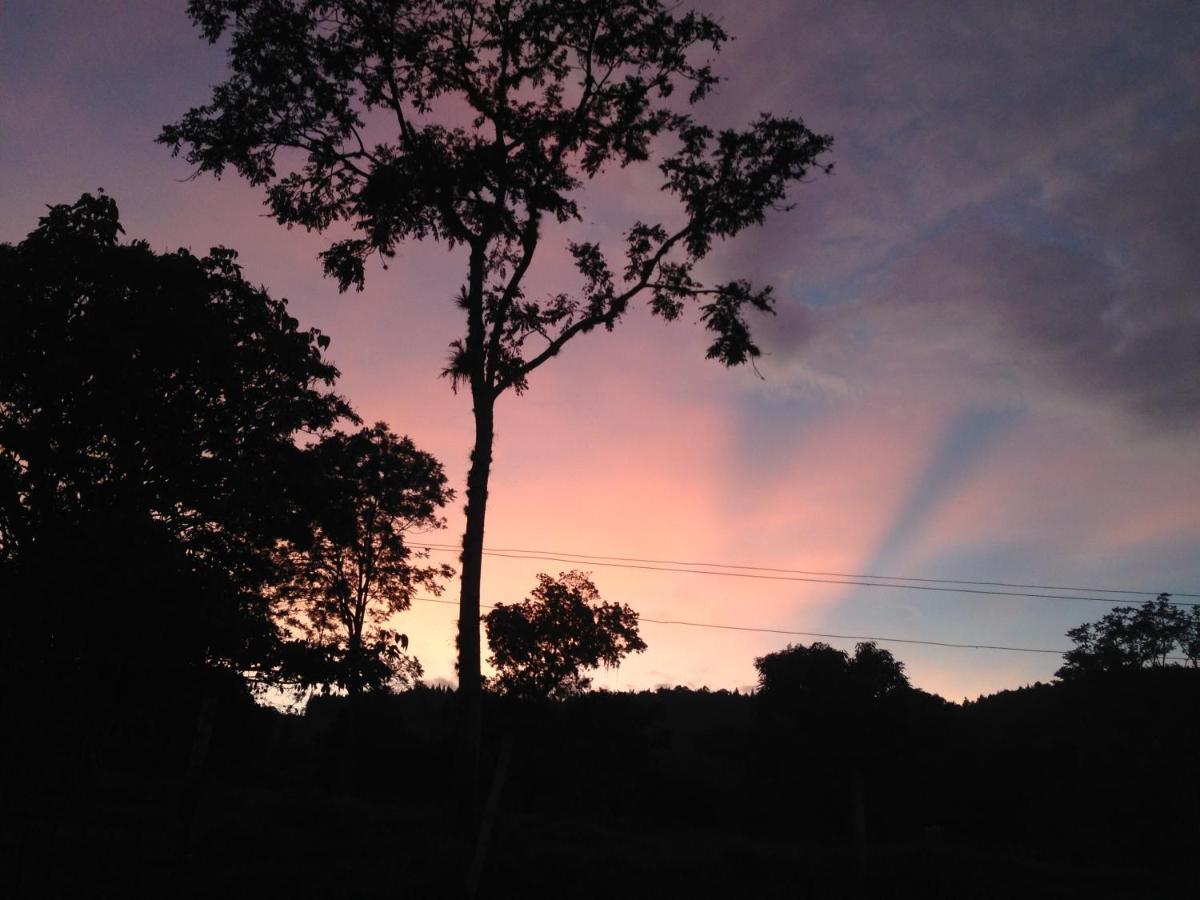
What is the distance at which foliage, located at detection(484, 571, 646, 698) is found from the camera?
46.9m

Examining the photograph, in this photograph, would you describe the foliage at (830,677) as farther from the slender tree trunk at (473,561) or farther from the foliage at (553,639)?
the slender tree trunk at (473,561)

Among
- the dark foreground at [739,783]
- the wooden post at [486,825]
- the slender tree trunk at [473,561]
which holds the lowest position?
the dark foreground at [739,783]

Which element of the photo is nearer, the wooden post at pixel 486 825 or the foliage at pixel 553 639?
the wooden post at pixel 486 825

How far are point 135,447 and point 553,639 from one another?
34.3 metres

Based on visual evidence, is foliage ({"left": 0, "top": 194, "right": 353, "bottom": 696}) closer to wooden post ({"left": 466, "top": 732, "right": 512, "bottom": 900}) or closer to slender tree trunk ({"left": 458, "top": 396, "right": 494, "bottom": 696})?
slender tree trunk ({"left": 458, "top": 396, "right": 494, "bottom": 696})

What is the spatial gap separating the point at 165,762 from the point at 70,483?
30948 millimetres

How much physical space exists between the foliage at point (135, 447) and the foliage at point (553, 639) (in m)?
30.8

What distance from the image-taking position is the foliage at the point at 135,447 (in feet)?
42.7

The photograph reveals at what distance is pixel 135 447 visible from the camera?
15367mm

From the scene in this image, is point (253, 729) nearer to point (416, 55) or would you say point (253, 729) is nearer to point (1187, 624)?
point (416, 55)

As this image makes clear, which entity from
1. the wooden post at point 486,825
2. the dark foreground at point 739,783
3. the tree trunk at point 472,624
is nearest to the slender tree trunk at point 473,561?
the tree trunk at point 472,624

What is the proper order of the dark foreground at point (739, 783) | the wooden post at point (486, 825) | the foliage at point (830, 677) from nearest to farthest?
the wooden post at point (486, 825) < the dark foreground at point (739, 783) < the foliage at point (830, 677)

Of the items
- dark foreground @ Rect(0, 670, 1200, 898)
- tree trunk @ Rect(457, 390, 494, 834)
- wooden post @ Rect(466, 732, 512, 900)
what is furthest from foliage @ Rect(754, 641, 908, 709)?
wooden post @ Rect(466, 732, 512, 900)

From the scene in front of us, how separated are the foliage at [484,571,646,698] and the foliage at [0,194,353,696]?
30825 mm
